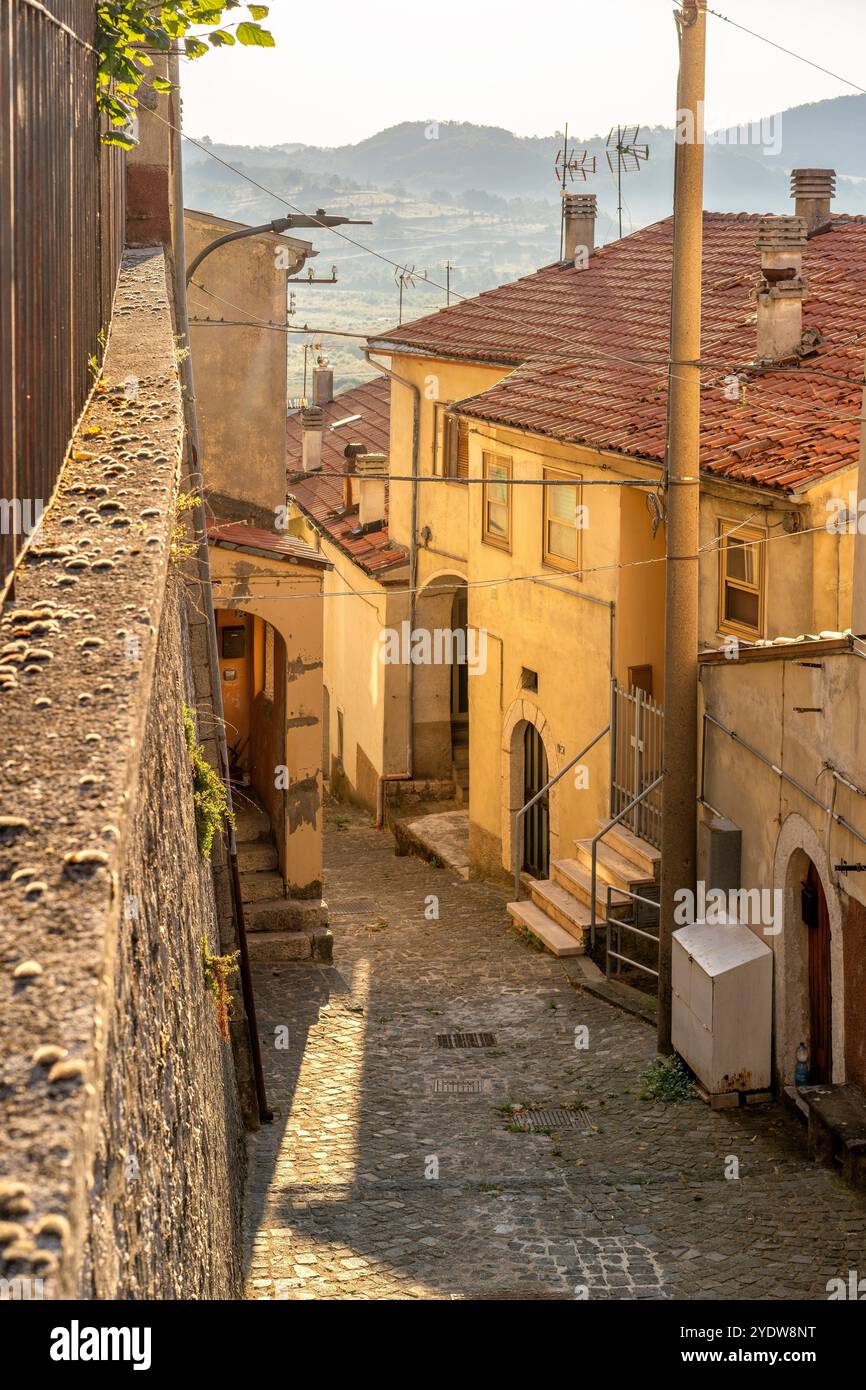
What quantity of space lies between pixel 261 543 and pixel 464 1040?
6.21m

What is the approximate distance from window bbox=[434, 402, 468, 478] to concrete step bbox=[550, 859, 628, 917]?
7857 millimetres

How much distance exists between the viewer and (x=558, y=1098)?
13836 millimetres

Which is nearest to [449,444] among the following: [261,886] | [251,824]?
[251,824]

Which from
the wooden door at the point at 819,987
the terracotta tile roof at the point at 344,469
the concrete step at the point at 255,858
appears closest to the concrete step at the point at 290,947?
the concrete step at the point at 255,858

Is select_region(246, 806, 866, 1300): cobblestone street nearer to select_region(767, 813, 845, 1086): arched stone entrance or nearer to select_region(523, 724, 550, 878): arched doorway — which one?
select_region(767, 813, 845, 1086): arched stone entrance

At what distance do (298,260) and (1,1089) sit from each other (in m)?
19.7

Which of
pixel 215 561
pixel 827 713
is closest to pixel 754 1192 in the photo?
pixel 827 713

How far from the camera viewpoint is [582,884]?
717 inches

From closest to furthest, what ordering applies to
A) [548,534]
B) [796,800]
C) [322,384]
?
1. [796,800]
2. [548,534]
3. [322,384]

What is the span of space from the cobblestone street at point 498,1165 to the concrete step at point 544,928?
215 millimetres

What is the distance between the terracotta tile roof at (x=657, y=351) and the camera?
623 inches

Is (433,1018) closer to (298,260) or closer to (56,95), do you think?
(298,260)

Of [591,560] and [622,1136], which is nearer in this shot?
[622,1136]

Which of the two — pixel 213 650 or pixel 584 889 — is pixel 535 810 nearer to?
pixel 584 889
